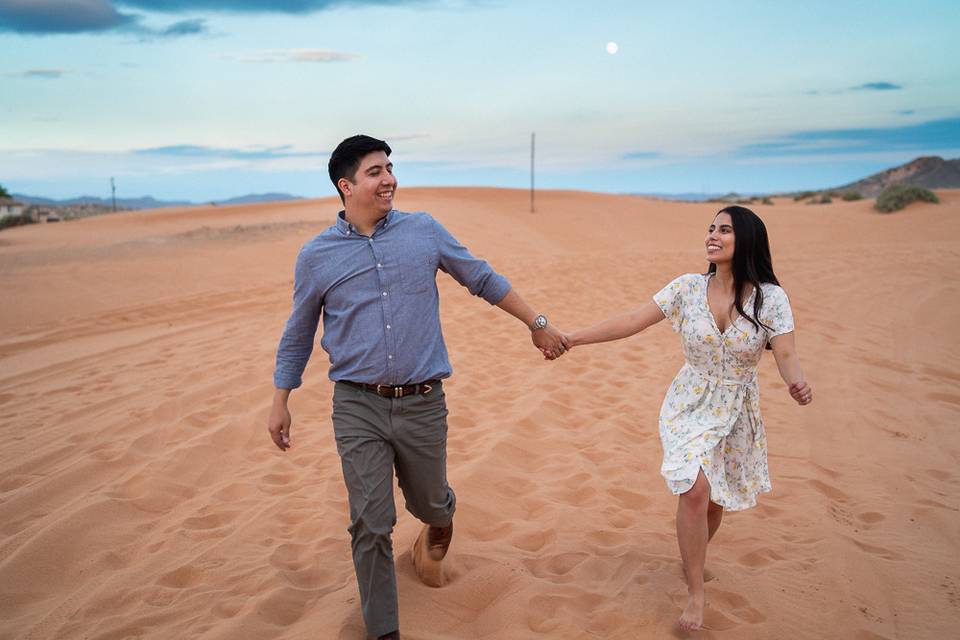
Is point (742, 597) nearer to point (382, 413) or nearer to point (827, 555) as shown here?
point (827, 555)

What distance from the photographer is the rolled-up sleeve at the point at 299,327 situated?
3475 mm

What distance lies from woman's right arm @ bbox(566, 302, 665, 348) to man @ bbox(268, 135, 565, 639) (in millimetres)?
920

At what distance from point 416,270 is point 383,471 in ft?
3.13

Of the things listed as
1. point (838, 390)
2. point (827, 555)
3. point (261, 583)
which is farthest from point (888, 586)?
point (838, 390)

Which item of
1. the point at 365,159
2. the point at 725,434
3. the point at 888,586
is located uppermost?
the point at 365,159

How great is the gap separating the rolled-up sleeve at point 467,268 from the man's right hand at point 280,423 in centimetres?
106

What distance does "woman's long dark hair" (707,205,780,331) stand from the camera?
11.6 ft

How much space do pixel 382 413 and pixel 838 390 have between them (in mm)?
5752

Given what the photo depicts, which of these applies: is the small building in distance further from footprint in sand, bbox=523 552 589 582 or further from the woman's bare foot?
the woman's bare foot

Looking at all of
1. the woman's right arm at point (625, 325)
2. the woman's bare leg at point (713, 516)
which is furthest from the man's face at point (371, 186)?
the woman's bare leg at point (713, 516)

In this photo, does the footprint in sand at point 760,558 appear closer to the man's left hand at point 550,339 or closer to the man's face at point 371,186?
the man's left hand at point 550,339

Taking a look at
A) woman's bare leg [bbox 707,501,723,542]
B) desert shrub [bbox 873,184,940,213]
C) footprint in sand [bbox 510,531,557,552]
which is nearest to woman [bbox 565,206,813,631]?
woman's bare leg [bbox 707,501,723,542]

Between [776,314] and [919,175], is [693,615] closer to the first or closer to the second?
[776,314]

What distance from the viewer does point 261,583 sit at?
392 cm
